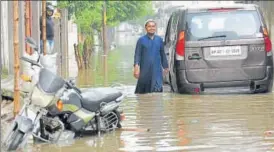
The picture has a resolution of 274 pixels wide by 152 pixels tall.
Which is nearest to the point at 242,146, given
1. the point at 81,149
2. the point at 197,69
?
the point at 81,149

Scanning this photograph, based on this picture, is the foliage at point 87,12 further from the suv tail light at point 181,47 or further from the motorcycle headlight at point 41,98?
the motorcycle headlight at point 41,98

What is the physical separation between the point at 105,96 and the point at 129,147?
0.97 m

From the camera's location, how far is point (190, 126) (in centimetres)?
927

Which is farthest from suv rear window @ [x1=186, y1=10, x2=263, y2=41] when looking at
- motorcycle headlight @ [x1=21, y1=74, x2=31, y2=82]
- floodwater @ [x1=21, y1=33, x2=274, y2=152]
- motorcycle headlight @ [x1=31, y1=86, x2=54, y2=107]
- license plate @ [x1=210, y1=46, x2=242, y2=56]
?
motorcycle headlight @ [x1=31, y1=86, x2=54, y2=107]

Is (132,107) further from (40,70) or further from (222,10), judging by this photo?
(40,70)

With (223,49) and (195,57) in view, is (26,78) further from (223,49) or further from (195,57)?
(223,49)

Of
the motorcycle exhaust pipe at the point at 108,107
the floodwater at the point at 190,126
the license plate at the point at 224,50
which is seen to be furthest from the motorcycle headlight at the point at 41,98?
the license plate at the point at 224,50

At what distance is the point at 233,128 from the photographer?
29.3 feet

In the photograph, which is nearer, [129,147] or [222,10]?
[129,147]

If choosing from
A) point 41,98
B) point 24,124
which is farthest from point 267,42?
point 24,124

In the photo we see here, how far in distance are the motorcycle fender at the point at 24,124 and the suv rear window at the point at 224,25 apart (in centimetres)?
522

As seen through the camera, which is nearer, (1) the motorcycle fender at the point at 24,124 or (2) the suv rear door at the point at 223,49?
(1) the motorcycle fender at the point at 24,124

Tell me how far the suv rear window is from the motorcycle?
3932 millimetres

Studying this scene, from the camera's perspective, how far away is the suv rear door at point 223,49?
41.1 feet
